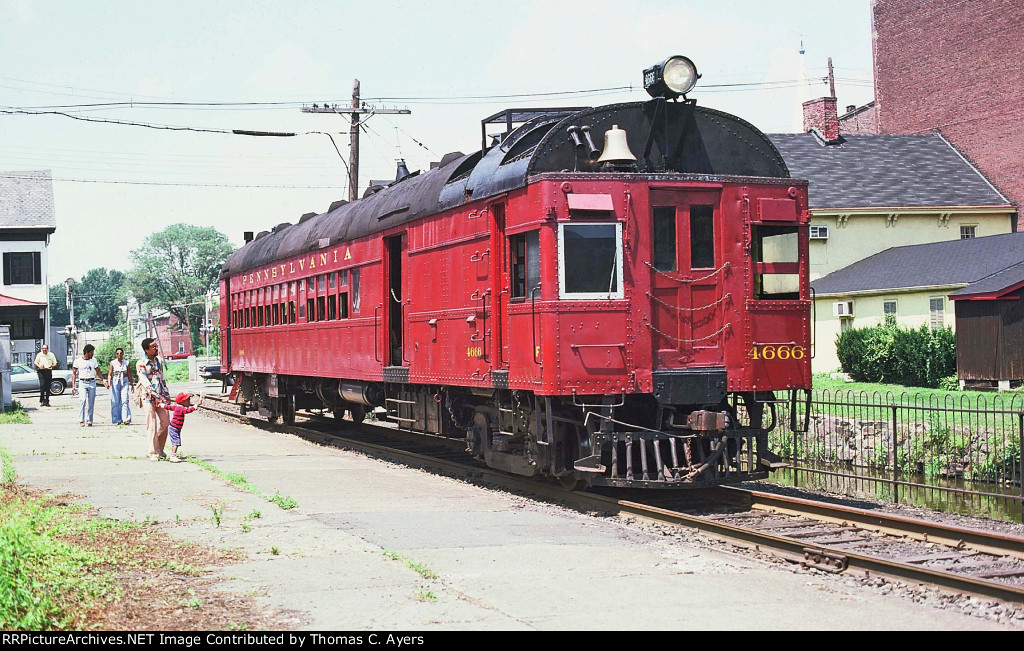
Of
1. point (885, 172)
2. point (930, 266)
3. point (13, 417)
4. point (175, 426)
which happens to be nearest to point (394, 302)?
point (175, 426)

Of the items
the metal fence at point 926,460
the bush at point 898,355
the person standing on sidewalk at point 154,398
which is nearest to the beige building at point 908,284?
the bush at point 898,355

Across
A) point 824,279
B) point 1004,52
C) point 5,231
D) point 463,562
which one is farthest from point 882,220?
point 5,231

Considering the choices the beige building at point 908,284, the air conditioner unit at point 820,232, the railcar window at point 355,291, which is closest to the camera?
the railcar window at point 355,291

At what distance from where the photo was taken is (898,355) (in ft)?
97.6

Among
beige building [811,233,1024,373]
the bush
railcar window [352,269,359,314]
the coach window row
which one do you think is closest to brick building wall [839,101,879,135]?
beige building [811,233,1024,373]

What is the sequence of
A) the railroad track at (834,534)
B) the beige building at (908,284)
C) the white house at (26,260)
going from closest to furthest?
1. the railroad track at (834,534)
2. the beige building at (908,284)
3. the white house at (26,260)

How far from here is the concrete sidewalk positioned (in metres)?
6.51

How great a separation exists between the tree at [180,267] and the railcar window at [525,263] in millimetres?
117823

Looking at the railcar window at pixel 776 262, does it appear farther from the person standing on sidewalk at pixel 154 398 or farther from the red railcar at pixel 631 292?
the person standing on sidewalk at pixel 154 398

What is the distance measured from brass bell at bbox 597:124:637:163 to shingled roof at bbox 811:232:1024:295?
21.2m

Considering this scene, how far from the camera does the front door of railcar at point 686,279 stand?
36.4 feet

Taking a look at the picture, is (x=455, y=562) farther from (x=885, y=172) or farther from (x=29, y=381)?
(x=29, y=381)

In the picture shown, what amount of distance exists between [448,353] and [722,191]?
4.06 meters

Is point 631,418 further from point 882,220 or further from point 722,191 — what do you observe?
point 882,220
